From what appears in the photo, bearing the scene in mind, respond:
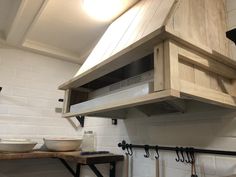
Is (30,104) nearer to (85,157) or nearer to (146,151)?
(85,157)

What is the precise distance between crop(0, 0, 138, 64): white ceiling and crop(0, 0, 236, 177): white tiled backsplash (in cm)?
18

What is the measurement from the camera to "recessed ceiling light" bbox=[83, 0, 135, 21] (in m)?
1.42

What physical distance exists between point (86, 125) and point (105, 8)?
1.22m

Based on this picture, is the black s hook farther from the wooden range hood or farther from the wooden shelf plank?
the wooden range hood

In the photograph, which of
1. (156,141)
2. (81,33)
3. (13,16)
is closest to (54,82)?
(81,33)

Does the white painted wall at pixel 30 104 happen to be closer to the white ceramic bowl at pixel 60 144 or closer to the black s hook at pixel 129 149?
the white ceramic bowl at pixel 60 144

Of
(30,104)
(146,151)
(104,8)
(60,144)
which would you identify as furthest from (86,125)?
(104,8)

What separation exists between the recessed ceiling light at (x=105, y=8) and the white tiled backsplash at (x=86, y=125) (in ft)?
2.25

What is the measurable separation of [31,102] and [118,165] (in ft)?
3.55

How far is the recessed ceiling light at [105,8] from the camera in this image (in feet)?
4.65

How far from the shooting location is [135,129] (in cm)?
153

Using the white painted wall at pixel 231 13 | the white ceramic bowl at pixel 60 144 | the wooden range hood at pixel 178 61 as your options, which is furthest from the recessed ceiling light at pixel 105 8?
the white ceramic bowl at pixel 60 144

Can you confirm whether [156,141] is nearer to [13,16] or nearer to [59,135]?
[59,135]

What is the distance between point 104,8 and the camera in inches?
58.1
